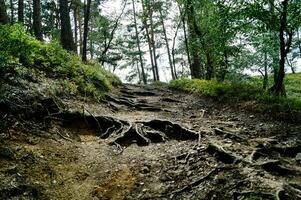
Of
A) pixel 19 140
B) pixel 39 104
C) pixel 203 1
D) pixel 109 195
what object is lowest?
pixel 109 195

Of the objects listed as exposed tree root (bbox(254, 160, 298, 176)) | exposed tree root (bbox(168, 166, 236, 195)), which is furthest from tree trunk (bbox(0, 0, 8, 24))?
exposed tree root (bbox(254, 160, 298, 176))

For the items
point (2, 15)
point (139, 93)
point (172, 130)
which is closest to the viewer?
point (172, 130)

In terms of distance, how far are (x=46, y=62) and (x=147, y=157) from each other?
6.05 metres

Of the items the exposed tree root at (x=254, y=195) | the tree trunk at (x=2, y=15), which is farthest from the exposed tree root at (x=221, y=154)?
the tree trunk at (x=2, y=15)

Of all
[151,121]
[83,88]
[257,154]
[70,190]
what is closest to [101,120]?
[151,121]

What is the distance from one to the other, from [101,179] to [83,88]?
612cm

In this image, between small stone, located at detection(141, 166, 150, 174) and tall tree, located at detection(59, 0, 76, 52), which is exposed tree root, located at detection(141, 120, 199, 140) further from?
tall tree, located at detection(59, 0, 76, 52)

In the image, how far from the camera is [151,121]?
9.84 metres

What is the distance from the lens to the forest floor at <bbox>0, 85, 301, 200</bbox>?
5527 mm

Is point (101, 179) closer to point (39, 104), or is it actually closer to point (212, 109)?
point (39, 104)

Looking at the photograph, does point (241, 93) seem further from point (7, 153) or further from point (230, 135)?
point (7, 153)

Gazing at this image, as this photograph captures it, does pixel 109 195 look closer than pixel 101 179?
Yes

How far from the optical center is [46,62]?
11.6 meters

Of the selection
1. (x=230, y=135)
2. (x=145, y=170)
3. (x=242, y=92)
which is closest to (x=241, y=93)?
(x=242, y=92)
